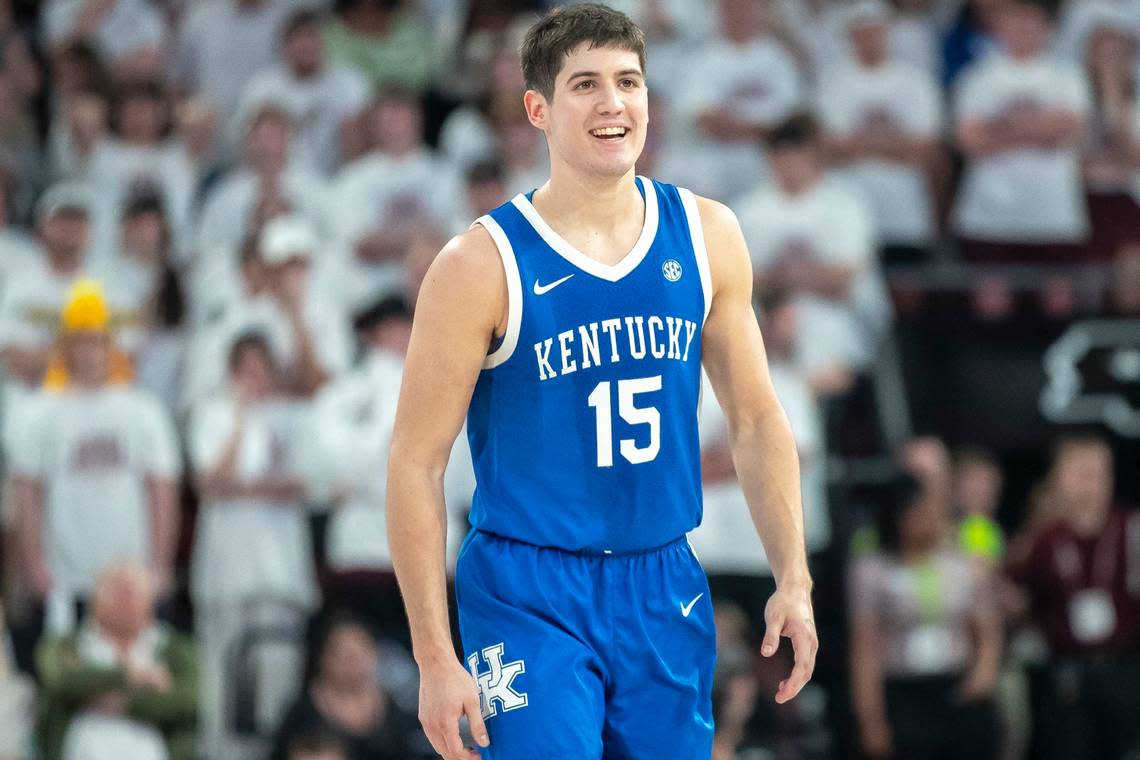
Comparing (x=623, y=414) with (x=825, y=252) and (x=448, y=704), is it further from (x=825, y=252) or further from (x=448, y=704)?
(x=825, y=252)

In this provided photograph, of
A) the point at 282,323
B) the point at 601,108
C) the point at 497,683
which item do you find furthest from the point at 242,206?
the point at 497,683

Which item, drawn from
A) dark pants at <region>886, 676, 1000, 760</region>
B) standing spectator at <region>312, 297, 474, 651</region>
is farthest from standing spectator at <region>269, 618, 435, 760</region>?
dark pants at <region>886, 676, 1000, 760</region>

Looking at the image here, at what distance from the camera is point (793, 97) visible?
12.4 meters

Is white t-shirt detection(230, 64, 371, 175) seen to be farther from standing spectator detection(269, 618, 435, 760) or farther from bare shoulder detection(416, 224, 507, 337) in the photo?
bare shoulder detection(416, 224, 507, 337)

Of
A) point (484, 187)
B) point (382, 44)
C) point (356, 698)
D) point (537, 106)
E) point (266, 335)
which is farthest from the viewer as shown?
point (382, 44)

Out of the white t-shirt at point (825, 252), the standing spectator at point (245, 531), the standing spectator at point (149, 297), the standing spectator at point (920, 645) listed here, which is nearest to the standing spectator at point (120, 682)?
the standing spectator at point (245, 531)

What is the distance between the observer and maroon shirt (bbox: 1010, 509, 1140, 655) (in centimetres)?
1027

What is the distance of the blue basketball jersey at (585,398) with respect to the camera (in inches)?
181

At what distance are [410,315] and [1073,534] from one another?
4017 mm

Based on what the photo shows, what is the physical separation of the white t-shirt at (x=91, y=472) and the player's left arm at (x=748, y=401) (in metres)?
5.86

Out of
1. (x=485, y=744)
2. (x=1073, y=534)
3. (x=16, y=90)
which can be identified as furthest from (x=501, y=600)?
(x=16, y=90)

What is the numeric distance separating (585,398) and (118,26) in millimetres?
9689

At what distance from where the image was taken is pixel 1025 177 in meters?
12.0

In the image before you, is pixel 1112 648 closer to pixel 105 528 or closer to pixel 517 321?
pixel 105 528
